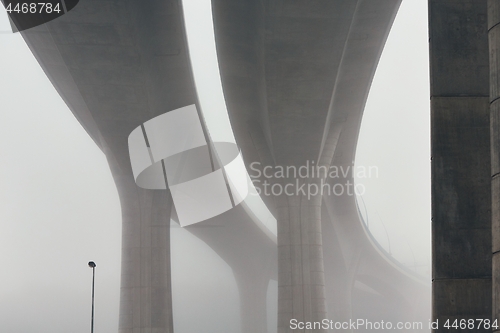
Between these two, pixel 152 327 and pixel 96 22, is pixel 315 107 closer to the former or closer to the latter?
pixel 96 22

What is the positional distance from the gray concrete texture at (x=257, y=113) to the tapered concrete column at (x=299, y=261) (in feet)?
0.15

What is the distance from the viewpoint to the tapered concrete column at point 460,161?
1034 centimetres

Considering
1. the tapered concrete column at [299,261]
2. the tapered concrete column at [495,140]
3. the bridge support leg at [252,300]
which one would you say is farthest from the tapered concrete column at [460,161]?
the bridge support leg at [252,300]

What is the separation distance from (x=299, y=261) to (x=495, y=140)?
2123cm

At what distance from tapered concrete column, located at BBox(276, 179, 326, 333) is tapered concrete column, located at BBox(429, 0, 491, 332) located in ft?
58.3

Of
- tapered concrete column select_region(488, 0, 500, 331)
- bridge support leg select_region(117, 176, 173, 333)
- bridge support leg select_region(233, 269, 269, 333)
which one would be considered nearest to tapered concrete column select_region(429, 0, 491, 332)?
tapered concrete column select_region(488, 0, 500, 331)

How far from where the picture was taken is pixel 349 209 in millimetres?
31766

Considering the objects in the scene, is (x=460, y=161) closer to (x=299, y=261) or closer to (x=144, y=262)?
(x=299, y=261)

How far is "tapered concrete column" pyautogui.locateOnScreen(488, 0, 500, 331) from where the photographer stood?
7.04 m

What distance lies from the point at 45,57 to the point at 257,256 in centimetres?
1213

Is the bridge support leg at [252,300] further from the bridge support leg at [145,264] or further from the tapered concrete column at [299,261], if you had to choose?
the bridge support leg at [145,264]

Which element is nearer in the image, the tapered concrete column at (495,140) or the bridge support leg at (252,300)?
the tapered concrete column at (495,140)

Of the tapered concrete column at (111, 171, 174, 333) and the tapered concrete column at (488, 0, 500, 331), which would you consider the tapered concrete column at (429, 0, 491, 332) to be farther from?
the tapered concrete column at (111, 171, 174, 333)

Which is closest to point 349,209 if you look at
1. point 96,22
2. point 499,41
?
point 96,22
